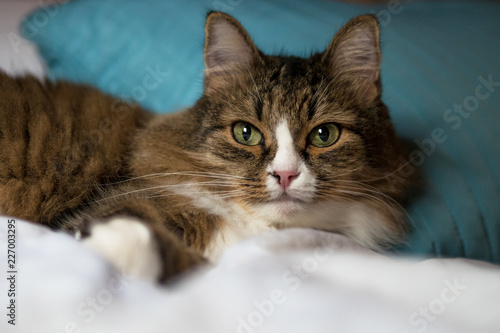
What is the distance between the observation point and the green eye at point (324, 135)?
1366 millimetres

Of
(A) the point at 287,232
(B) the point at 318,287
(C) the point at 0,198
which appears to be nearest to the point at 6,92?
(C) the point at 0,198

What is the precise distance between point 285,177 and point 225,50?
22.0 inches

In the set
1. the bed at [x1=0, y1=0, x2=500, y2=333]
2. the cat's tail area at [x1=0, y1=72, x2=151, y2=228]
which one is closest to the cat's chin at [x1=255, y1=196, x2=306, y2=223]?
the bed at [x1=0, y1=0, x2=500, y2=333]

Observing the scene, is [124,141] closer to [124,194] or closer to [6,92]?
[124,194]

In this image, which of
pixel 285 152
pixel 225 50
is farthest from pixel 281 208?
pixel 225 50

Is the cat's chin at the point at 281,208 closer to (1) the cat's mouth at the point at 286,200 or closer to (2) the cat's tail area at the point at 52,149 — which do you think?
(1) the cat's mouth at the point at 286,200

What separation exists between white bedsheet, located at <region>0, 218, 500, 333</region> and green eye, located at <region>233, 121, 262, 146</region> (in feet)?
1.25

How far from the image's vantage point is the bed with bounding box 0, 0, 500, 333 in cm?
88

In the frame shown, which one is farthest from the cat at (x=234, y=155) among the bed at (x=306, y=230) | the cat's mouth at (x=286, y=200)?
the bed at (x=306, y=230)

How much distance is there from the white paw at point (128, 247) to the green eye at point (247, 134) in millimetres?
458

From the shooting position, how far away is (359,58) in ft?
4.96

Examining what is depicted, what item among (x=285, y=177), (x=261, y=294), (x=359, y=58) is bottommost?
(x=261, y=294)

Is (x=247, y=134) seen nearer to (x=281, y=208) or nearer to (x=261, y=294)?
(x=281, y=208)

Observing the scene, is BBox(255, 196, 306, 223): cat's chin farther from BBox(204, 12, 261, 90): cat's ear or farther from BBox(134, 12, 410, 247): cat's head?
BBox(204, 12, 261, 90): cat's ear
